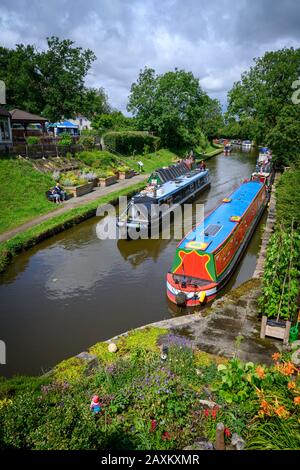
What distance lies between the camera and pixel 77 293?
12.1 m

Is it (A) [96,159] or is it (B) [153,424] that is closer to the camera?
(B) [153,424]

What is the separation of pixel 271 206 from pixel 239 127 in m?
22.7

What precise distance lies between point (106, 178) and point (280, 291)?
821 inches

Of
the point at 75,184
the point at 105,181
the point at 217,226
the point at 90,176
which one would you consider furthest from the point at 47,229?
the point at 105,181

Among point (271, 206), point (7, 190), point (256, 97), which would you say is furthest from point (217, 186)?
point (7, 190)

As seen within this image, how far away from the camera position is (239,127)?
133 ft

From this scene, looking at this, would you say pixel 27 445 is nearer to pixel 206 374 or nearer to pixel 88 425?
pixel 88 425

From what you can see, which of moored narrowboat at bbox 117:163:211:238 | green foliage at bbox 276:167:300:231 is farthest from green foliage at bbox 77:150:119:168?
green foliage at bbox 276:167:300:231

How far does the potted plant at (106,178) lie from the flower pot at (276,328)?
2075 centimetres

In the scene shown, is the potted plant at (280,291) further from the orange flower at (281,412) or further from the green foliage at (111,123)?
the green foliage at (111,123)

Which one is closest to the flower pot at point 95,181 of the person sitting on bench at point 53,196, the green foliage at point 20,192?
the green foliage at point 20,192

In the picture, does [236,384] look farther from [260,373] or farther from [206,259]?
[206,259]

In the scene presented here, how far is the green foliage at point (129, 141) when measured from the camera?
35.8 metres

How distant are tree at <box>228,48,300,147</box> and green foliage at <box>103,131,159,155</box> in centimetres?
1159
